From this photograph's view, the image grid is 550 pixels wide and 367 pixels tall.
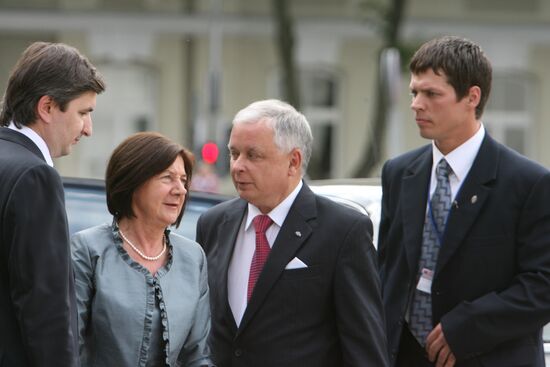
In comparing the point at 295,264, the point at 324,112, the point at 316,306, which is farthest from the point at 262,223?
the point at 324,112

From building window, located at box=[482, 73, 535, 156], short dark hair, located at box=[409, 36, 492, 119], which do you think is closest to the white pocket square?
short dark hair, located at box=[409, 36, 492, 119]

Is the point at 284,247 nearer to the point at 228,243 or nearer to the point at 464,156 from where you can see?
the point at 228,243

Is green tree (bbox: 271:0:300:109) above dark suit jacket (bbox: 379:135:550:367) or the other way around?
the other way around

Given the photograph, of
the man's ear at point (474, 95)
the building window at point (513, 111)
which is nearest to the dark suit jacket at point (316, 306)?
the man's ear at point (474, 95)

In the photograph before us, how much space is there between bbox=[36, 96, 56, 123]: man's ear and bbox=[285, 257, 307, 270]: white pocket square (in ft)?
3.21

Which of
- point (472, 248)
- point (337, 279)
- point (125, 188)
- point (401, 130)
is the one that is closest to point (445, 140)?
point (472, 248)

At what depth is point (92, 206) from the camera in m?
5.89

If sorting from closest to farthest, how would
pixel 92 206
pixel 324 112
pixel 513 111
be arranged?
pixel 92 206
pixel 324 112
pixel 513 111

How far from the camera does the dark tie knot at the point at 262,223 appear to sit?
462cm

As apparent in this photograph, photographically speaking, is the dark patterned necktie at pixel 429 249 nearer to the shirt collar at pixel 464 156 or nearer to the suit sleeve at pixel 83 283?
the shirt collar at pixel 464 156

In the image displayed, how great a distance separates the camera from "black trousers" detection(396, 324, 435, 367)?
4.84 meters

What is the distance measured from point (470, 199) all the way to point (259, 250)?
757 millimetres

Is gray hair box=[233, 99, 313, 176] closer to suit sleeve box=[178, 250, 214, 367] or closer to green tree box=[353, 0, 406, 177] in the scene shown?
suit sleeve box=[178, 250, 214, 367]

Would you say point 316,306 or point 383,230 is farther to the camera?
point 383,230
